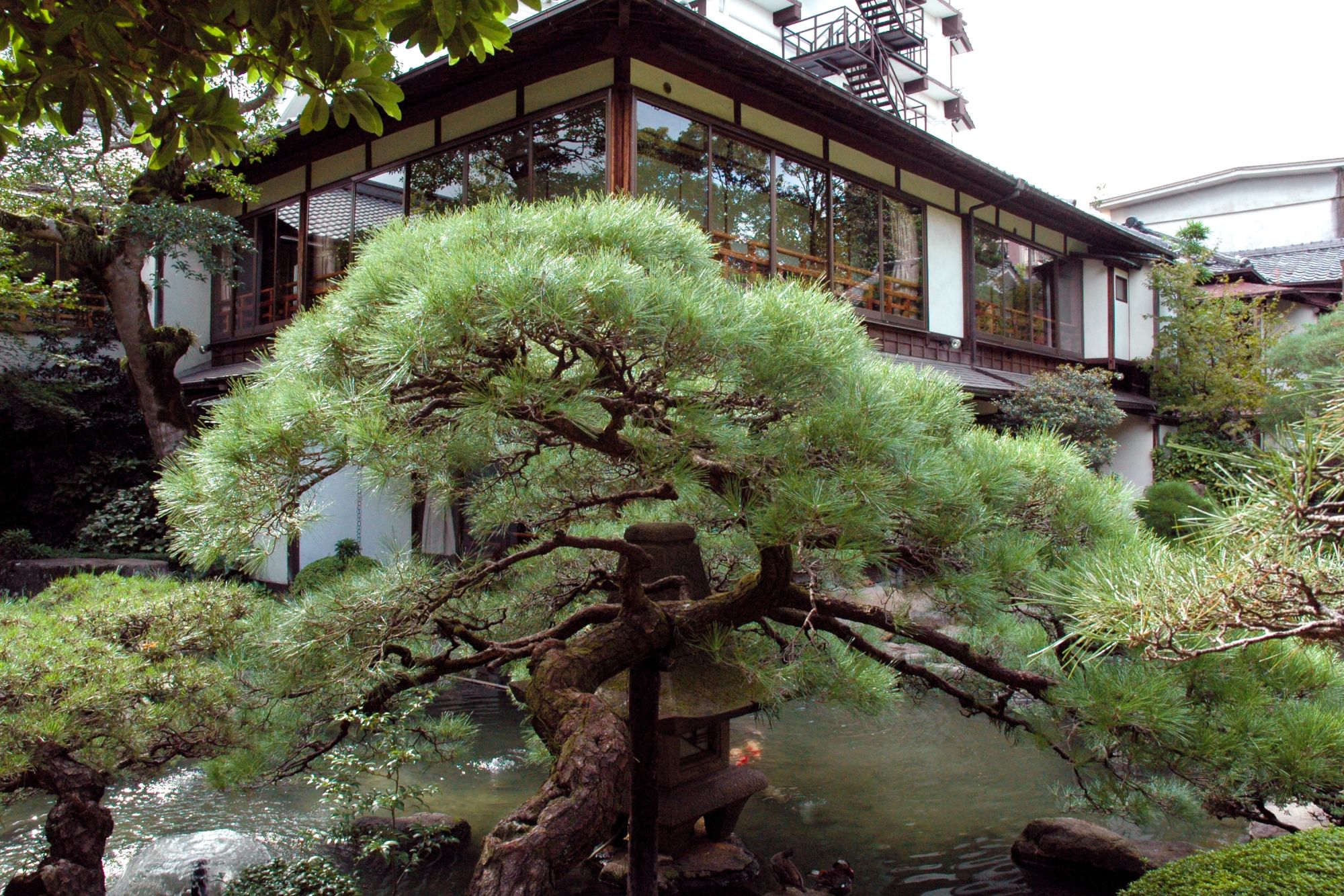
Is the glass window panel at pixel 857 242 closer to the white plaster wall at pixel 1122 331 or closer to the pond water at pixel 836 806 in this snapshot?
the pond water at pixel 836 806

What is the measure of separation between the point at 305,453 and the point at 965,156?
1095 centimetres

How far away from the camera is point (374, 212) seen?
450 inches

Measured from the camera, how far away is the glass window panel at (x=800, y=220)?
413 inches

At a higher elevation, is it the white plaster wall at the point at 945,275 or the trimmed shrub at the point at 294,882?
the white plaster wall at the point at 945,275

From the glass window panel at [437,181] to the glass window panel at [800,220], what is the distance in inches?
144

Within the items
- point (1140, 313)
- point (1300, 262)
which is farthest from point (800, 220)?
point (1300, 262)

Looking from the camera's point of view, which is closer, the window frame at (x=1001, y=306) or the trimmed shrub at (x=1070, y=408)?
the trimmed shrub at (x=1070, y=408)

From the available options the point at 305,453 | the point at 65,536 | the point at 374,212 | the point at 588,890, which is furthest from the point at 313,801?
the point at 65,536

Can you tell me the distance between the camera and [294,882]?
4.22 m

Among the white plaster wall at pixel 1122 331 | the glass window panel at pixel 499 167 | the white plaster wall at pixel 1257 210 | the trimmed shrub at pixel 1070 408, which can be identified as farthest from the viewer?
the white plaster wall at pixel 1257 210

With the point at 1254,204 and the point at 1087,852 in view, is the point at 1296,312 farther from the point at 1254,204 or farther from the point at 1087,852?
the point at 1087,852

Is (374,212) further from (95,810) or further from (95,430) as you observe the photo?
(95,810)

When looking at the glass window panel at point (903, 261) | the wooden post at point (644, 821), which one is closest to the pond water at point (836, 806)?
the wooden post at point (644, 821)

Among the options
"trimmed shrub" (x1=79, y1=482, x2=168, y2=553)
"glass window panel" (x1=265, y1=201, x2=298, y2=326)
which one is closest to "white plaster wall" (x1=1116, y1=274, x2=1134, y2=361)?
"glass window panel" (x1=265, y1=201, x2=298, y2=326)
